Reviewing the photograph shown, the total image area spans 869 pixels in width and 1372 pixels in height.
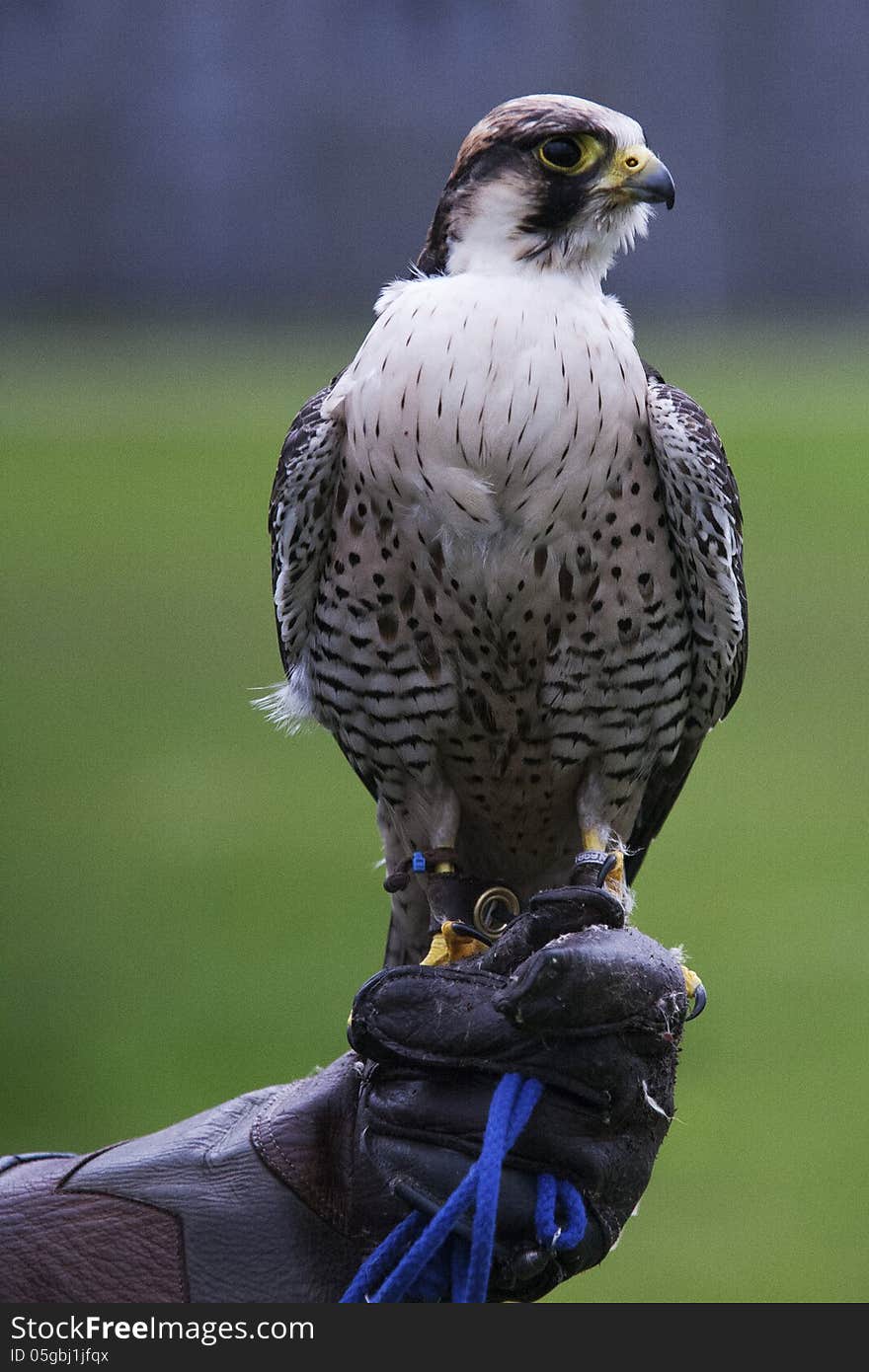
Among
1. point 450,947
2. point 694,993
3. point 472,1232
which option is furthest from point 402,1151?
point 450,947

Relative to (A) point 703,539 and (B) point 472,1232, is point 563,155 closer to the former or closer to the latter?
(A) point 703,539

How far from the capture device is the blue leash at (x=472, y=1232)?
145 cm

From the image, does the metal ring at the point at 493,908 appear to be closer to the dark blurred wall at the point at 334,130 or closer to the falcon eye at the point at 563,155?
the falcon eye at the point at 563,155

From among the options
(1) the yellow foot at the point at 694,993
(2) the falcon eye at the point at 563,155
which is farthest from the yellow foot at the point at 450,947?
(2) the falcon eye at the point at 563,155

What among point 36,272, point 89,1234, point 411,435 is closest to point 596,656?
point 411,435

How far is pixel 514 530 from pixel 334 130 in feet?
38.9

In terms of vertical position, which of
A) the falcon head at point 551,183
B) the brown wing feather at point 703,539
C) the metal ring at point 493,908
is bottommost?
the metal ring at point 493,908

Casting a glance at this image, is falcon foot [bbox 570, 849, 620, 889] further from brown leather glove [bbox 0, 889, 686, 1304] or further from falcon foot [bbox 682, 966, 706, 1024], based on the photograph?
brown leather glove [bbox 0, 889, 686, 1304]

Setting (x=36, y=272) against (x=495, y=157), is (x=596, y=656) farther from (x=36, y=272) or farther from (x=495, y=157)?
(x=36, y=272)

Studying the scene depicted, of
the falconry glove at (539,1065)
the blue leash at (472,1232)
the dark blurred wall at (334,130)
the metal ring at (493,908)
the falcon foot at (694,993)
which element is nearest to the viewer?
the blue leash at (472,1232)

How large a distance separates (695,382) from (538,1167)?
43.7 feet

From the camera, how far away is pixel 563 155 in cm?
195

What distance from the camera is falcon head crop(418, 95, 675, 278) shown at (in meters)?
1.95

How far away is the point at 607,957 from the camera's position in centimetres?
157
